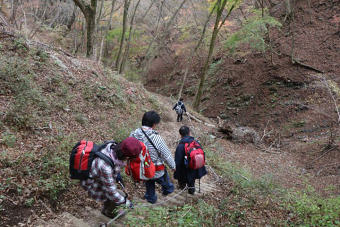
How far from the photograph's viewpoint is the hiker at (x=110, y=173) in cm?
322

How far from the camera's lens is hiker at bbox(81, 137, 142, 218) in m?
3.22

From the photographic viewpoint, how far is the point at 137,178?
12.4 ft

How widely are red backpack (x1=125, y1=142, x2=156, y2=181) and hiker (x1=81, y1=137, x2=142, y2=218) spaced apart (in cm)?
27

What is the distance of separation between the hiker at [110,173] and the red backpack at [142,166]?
273 mm

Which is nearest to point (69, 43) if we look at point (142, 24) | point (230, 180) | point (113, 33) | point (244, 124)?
point (113, 33)

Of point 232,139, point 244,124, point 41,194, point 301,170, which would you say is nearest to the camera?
point 41,194

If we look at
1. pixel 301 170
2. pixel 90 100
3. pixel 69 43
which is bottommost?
pixel 301 170

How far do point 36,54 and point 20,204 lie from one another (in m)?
6.52

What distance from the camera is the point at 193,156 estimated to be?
4578 mm

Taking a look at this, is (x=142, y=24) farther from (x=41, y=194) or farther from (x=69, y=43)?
(x=41, y=194)

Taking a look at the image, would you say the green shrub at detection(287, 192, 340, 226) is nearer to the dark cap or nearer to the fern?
the dark cap

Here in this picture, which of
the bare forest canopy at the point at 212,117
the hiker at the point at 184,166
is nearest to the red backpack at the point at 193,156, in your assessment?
the hiker at the point at 184,166

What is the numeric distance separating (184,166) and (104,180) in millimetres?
2012

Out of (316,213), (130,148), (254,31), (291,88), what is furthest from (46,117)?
(291,88)
